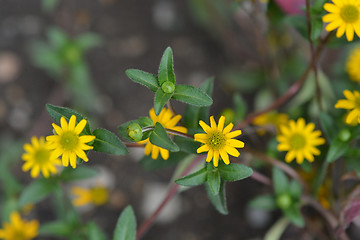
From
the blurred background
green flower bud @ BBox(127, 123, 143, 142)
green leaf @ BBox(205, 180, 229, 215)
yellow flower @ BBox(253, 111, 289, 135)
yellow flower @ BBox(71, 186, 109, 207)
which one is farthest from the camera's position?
the blurred background

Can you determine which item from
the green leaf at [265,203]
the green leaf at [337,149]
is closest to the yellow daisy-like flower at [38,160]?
the green leaf at [265,203]

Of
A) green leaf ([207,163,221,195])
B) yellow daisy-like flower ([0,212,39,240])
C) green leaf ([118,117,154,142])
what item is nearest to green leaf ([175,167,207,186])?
green leaf ([207,163,221,195])

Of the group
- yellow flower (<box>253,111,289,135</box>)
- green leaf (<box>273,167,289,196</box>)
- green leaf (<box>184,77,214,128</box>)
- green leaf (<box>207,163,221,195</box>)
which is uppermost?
green leaf (<box>184,77,214,128</box>)

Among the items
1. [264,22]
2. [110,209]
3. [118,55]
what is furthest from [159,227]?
A: [264,22]

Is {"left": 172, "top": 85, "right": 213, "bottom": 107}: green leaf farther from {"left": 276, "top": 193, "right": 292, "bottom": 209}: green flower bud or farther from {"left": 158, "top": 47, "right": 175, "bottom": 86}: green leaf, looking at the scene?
{"left": 276, "top": 193, "right": 292, "bottom": 209}: green flower bud

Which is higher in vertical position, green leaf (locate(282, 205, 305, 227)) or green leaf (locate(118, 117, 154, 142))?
→ green leaf (locate(118, 117, 154, 142))

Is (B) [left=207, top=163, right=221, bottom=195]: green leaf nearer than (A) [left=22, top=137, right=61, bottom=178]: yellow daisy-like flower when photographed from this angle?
Yes

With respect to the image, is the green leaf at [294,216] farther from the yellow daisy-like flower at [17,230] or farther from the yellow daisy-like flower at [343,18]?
the yellow daisy-like flower at [17,230]
